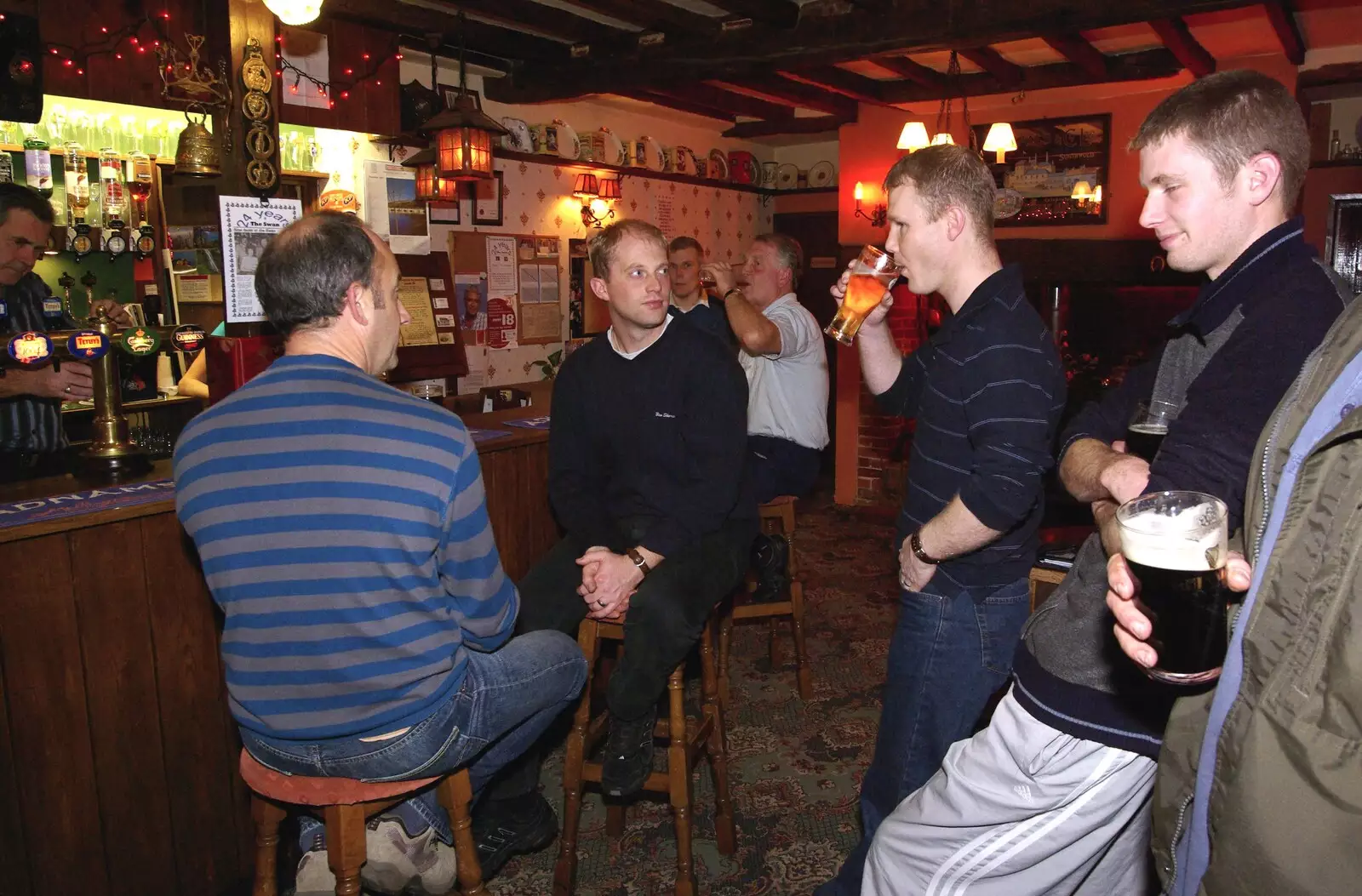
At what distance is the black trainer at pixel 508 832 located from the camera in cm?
240

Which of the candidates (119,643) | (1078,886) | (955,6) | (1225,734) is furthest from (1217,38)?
(119,643)

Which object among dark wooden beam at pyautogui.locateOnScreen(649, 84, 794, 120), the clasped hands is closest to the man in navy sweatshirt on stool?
the clasped hands

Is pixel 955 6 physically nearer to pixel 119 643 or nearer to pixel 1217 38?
pixel 1217 38

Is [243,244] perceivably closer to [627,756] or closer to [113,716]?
[113,716]

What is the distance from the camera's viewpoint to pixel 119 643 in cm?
220

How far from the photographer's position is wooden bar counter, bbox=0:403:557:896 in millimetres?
2037

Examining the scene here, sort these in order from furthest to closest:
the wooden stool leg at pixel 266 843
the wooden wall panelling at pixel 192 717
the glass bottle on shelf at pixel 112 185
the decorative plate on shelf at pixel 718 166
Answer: the decorative plate on shelf at pixel 718 166 < the glass bottle on shelf at pixel 112 185 < the wooden wall panelling at pixel 192 717 < the wooden stool leg at pixel 266 843

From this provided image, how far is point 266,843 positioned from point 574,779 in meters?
0.72

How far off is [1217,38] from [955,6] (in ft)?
6.46

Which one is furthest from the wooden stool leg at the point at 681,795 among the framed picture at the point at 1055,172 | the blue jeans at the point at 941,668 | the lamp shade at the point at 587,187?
the lamp shade at the point at 587,187

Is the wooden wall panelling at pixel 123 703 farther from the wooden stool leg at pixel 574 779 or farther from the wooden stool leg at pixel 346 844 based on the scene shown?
the wooden stool leg at pixel 574 779

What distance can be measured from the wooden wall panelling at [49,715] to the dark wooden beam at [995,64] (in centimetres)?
552

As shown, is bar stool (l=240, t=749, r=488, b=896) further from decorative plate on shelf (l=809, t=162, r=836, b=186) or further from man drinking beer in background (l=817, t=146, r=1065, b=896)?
decorative plate on shelf (l=809, t=162, r=836, b=186)

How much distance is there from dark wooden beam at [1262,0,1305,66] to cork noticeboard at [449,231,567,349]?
4.57m
